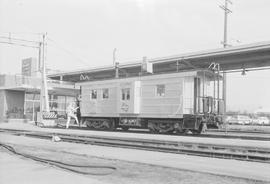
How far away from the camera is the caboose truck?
2130 centimetres

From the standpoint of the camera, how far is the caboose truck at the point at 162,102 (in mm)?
21297

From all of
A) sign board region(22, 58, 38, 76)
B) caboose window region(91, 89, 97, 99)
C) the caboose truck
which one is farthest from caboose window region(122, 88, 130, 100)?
sign board region(22, 58, 38, 76)

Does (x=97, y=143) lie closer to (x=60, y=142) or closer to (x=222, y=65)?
(x=60, y=142)

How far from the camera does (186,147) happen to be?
46.1ft

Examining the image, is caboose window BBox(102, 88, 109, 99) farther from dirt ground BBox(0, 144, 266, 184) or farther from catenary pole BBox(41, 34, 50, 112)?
dirt ground BBox(0, 144, 266, 184)

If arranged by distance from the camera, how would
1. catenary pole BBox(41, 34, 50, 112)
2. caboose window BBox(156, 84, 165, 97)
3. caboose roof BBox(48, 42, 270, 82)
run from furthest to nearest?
catenary pole BBox(41, 34, 50, 112), caboose roof BBox(48, 42, 270, 82), caboose window BBox(156, 84, 165, 97)

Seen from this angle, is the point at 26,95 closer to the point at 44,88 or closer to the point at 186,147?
the point at 44,88

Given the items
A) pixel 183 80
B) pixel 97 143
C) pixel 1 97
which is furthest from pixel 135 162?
pixel 1 97

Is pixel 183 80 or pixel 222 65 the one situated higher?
pixel 222 65

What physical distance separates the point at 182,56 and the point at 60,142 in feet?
49.4

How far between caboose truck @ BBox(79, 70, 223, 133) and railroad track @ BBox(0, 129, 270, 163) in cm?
534

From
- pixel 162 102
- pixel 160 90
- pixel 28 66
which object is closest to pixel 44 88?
pixel 160 90

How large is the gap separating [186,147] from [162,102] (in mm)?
8332

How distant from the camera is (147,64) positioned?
30.3 m
